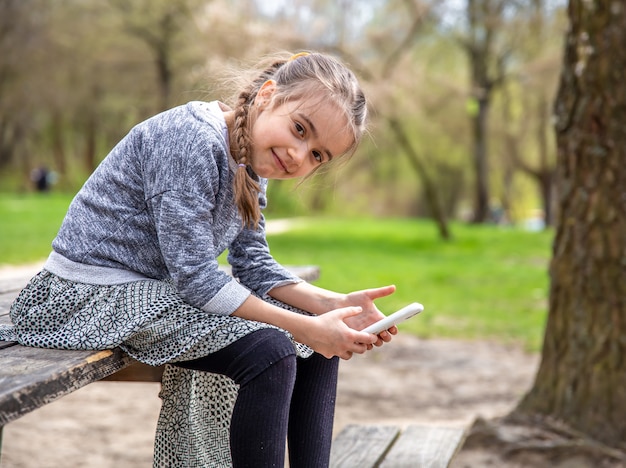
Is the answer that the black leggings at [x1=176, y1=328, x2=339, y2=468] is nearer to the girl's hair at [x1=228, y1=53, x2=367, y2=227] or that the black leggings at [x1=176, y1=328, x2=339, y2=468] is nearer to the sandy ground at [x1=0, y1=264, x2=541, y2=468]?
the girl's hair at [x1=228, y1=53, x2=367, y2=227]

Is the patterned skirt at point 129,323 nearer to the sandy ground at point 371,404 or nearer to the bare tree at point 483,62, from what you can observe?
the sandy ground at point 371,404

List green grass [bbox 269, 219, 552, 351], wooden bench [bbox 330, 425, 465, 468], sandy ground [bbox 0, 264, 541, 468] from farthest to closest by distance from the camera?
green grass [bbox 269, 219, 552, 351], sandy ground [bbox 0, 264, 541, 468], wooden bench [bbox 330, 425, 465, 468]

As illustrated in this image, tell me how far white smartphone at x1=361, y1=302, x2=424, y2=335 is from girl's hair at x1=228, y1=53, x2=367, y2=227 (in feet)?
1.38

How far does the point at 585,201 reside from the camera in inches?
128

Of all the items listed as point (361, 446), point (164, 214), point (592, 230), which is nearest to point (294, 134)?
point (164, 214)

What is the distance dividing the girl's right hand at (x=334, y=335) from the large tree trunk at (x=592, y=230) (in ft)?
5.55

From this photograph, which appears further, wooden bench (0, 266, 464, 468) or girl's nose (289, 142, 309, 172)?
girl's nose (289, 142, 309, 172)

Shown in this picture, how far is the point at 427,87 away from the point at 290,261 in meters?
8.83

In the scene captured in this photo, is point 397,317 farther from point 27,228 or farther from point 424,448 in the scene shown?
point 27,228

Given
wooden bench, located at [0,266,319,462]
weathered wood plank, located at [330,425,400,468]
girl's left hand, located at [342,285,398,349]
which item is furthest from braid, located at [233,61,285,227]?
weathered wood plank, located at [330,425,400,468]

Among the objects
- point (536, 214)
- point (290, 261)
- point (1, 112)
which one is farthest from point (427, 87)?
point (536, 214)

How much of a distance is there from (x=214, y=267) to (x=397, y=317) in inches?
16.7

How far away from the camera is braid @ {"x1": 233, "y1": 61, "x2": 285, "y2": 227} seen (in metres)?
1.95

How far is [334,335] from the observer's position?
5.96ft
